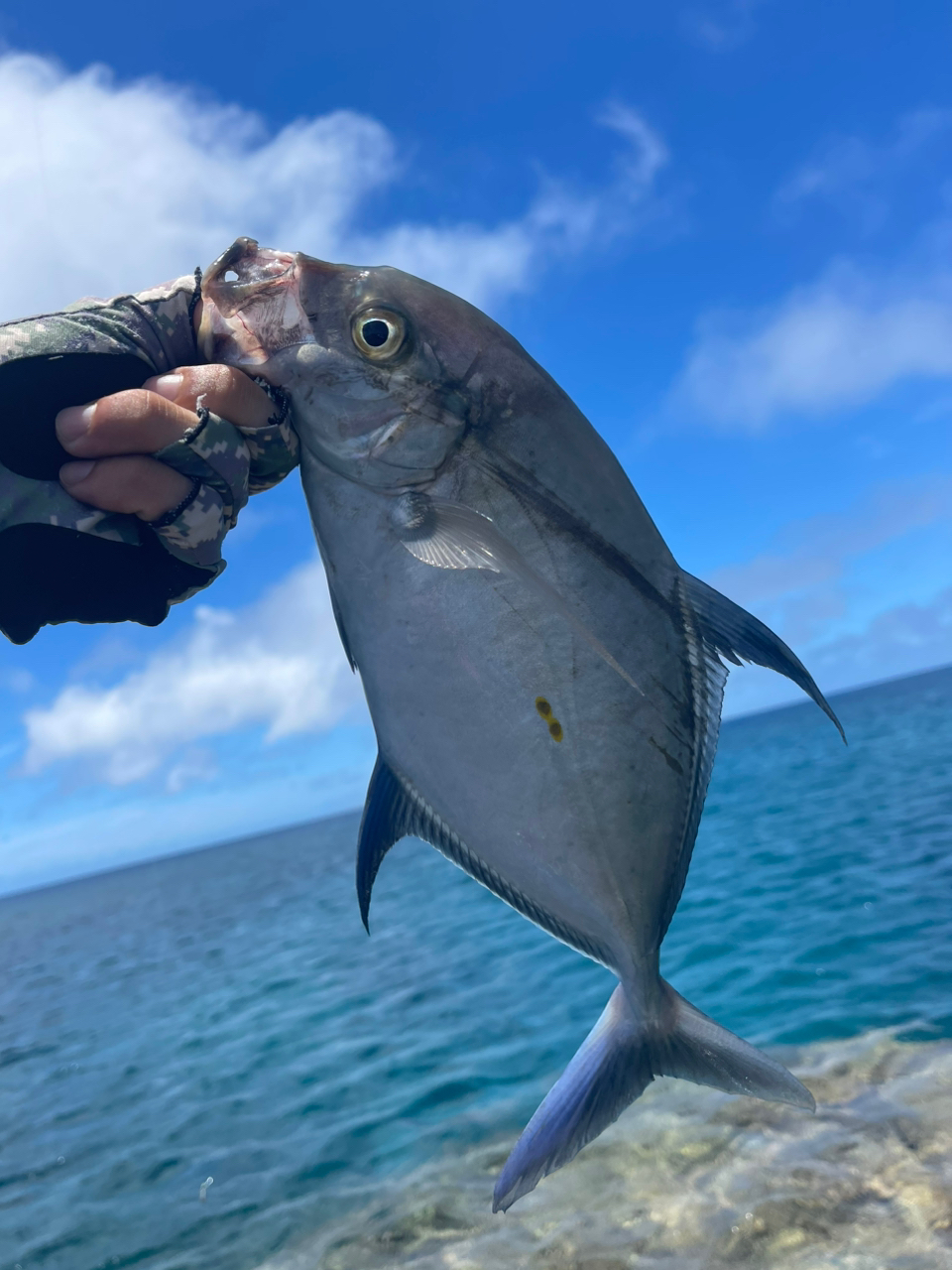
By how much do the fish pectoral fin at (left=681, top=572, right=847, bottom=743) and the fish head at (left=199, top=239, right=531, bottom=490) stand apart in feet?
2.88

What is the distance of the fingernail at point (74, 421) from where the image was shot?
1920 millimetres

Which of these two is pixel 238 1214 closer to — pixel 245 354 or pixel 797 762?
pixel 245 354

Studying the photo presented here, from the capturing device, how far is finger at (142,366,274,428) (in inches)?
79.4

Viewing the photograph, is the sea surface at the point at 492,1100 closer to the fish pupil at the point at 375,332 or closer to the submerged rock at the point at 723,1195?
the submerged rock at the point at 723,1195

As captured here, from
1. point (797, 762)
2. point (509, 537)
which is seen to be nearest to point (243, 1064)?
point (509, 537)

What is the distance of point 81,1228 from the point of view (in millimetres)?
7438

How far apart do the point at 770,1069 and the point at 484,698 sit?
1.33 meters

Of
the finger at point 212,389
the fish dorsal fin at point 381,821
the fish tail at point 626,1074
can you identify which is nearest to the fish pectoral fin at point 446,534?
the finger at point 212,389

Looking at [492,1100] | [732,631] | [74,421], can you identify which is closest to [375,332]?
[74,421]

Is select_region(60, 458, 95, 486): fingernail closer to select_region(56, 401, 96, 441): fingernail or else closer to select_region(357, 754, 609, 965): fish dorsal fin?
select_region(56, 401, 96, 441): fingernail

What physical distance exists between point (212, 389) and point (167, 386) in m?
0.12

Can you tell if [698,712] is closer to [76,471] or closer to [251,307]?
[251,307]

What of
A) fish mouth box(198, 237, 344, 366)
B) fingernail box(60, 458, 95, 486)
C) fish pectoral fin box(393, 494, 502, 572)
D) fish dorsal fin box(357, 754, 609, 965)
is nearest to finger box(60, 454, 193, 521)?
fingernail box(60, 458, 95, 486)

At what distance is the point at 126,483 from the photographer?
198cm
